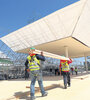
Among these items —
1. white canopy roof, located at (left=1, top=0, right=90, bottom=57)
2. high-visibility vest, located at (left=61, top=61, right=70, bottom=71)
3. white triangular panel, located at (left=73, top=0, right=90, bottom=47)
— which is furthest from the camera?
white triangular panel, located at (left=73, top=0, right=90, bottom=47)

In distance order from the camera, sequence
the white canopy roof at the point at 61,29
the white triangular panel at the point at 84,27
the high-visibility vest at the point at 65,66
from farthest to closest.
→ 1. the white triangular panel at the point at 84,27
2. the white canopy roof at the point at 61,29
3. the high-visibility vest at the point at 65,66

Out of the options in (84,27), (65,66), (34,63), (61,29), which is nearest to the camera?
(34,63)

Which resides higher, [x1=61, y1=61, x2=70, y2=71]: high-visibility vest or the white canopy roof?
the white canopy roof

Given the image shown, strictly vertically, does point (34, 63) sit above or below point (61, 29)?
below

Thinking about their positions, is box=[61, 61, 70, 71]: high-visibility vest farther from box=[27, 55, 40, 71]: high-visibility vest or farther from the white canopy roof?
the white canopy roof

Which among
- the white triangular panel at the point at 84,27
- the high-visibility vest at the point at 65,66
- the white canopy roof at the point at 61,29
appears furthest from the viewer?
the white triangular panel at the point at 84,27

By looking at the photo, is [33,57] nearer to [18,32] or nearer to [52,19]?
[52,19]

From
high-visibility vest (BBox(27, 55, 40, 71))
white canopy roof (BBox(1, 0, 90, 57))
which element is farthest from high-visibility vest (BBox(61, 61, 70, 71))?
white canopy roof (BBox(1, 0, 90, 57))

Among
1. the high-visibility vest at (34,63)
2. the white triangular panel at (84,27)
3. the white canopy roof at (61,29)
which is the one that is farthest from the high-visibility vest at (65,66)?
the white triangular panel at (84,27)

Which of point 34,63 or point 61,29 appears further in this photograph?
point 61,29

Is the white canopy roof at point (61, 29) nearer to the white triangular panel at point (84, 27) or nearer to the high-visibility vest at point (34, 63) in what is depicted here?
the white triangular panel at point (84, 27)

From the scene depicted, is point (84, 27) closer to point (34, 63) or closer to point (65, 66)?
point (65, 66)

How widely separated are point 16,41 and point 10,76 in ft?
18.3

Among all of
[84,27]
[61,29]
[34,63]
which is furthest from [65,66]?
[84,27]
